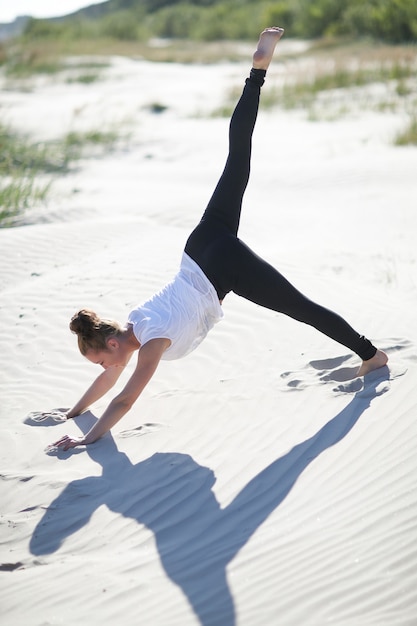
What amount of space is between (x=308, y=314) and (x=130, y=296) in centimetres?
250

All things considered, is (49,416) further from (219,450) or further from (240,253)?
(240,253)

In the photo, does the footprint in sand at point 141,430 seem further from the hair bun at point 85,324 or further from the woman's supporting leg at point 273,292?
the woman's supporting leg at point 273,292

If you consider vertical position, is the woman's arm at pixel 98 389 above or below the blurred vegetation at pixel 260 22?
below

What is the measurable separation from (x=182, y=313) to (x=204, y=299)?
0.51ft

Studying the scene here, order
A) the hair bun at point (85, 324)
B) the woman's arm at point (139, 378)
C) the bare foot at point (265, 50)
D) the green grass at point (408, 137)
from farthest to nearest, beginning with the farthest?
the green grass at point (408, 137) → the bare foot at point (265, 50) → the hair bun at point (85, 324) → the woman's arm at point (139, 378)

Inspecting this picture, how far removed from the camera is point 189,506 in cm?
370

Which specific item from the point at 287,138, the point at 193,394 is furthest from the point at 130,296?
the point at 287,138

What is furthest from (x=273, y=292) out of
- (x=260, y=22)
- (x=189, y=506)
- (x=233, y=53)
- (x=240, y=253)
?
(x=260, y=22)

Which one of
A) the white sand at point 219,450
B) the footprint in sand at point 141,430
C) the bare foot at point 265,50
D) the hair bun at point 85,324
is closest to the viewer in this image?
the white sand at point 219,450

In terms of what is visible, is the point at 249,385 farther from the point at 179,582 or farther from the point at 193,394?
the point at 179,582

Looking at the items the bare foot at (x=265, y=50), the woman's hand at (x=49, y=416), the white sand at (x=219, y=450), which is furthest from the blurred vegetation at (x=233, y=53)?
the bare foot at (x=265, y=50)

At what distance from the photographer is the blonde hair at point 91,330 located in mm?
4152

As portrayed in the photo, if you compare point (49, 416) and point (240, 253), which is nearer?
point (240, 253)

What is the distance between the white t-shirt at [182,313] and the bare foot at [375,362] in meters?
1.03
